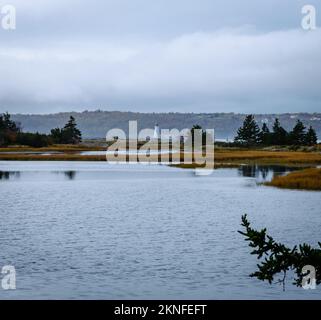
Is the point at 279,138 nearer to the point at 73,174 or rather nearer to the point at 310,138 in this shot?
the point at 310,138

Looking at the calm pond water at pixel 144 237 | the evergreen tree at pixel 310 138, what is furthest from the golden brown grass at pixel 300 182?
the evergreen tree at pixel 310 138

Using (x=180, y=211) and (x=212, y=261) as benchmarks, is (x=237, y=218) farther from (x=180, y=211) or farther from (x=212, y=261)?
(x=212, y=261)

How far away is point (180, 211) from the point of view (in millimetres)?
50562

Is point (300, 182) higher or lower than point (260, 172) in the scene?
lower

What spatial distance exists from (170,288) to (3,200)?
35.1 m

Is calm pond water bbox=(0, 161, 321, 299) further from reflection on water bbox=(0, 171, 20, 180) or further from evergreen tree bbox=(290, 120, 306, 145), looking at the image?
evergreen tree bbox=(290, 120, 306, 145)

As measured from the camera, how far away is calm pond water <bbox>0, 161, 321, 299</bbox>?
25.4m

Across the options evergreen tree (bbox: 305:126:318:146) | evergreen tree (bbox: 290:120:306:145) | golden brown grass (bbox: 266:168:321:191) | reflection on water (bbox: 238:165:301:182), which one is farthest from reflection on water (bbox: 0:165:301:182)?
evergreen tree (bbox: 290:120:306:145)

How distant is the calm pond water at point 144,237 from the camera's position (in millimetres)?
25375

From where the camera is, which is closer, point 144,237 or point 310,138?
point 144,237

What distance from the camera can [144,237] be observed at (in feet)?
122

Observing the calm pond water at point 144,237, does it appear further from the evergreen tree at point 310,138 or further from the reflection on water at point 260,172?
the evergreen tree at point 310,138

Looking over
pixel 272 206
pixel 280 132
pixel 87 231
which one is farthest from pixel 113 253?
pixel 280 132

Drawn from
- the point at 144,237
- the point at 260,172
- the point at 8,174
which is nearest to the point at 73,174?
the point at 8,174
